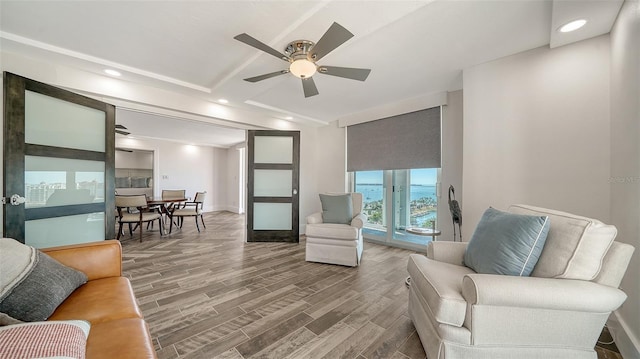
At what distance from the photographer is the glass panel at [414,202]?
3582mm

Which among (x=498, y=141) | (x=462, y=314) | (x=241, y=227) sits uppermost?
(x=498, y=141)

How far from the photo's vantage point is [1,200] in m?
1.88

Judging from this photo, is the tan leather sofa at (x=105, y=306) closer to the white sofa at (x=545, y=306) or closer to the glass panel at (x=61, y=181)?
the glass panel at (x=61, y=181)

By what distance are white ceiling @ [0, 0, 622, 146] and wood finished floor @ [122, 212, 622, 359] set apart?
7.58 ft

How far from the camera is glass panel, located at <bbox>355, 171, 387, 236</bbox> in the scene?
Result: 167 inches

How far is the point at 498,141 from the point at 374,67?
1527 mm

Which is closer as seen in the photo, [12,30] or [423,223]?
[12,30]

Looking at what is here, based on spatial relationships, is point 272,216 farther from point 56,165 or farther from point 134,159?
point 134,159

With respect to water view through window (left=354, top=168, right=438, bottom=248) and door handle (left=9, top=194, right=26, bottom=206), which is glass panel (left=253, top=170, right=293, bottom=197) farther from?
door handle (left=9, top=194, right=26, bottom=206)

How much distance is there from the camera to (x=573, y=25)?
69.1 inches

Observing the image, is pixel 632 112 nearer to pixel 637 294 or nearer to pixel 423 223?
pixel 637 294

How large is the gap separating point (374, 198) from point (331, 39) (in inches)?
128

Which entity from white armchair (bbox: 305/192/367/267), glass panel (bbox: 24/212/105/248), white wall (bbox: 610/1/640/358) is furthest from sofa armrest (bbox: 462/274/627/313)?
glass panel (bbox: 24/212/105/248)

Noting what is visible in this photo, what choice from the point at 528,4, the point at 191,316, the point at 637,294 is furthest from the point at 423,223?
the point at 191,316
